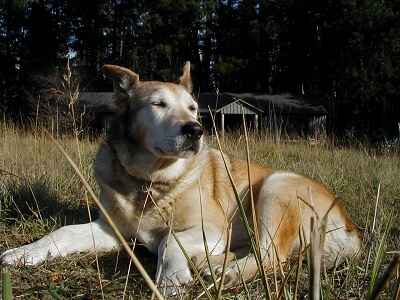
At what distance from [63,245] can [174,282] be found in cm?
87

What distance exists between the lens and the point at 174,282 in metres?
1.96

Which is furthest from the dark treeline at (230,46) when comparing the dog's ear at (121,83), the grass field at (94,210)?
the dog's ear at (121,83)

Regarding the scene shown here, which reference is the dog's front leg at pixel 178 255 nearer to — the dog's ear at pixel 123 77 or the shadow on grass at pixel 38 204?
the shadow on grass at pixel 38 204

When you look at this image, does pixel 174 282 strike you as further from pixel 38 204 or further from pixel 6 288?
pixel 38 204

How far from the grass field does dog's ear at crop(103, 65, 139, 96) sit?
3.12 ft

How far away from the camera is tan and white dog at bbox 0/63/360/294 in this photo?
2.47 meters

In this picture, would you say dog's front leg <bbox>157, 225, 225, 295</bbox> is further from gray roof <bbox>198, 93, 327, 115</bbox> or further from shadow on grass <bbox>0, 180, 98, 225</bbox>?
gray roof <bbox>198, 93, 327, 115</bbox>

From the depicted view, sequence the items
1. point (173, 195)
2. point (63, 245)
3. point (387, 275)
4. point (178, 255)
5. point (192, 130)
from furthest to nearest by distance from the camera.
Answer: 1. point (173, 195)
2. point (192, 130)
3. point (63, 245)
4. point (178, 255)
5. point (387, 275)

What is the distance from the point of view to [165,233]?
257cm

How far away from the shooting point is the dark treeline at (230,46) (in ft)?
84.6

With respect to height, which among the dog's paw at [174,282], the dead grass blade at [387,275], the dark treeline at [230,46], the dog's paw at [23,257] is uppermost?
the dark treeline at [230,46]

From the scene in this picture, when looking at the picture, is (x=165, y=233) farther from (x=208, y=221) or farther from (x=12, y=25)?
(x=12, y=25)

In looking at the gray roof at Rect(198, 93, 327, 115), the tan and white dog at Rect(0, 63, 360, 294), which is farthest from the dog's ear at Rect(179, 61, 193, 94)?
the gray roof at Rect(198, 93, 327, 115)

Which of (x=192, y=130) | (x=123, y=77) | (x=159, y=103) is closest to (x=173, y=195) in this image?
(x=192, y=130)
